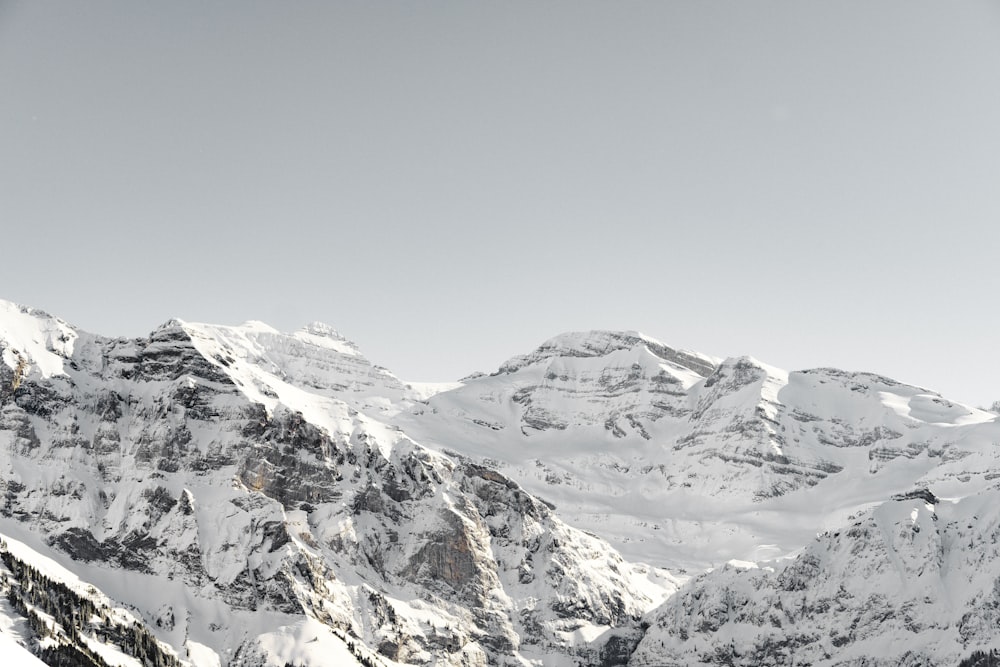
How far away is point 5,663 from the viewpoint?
20.7m
